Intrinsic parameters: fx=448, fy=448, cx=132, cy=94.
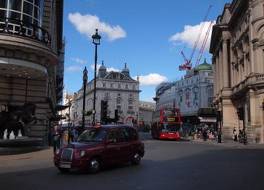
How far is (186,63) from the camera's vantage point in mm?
178625

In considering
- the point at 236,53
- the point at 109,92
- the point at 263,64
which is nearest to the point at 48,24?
the point at 263,64

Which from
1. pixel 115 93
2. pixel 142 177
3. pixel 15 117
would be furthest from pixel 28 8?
pixel 115 93

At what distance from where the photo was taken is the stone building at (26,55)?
25.2m

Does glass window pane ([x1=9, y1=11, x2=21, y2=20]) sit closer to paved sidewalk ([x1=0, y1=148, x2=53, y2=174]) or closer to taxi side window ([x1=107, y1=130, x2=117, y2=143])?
paved sidewalk ([x1=0, y1=148, x2=53, y2=174])

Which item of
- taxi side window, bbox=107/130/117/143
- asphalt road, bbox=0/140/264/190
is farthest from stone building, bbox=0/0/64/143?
taxi side window, bbox=107/130/117/143

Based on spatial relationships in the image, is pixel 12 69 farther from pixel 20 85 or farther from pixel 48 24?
pixel 48 24

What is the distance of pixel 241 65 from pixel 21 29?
41029mm

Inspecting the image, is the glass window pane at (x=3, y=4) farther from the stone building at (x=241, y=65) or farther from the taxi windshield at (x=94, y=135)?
the stone building at (x=241, y=65)

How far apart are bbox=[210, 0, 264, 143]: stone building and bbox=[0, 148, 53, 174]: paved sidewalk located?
103 feet

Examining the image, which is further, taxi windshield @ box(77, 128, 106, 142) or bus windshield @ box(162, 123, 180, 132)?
bus windshield @ box(162, 123, 180, 132)

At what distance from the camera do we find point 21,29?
25.8 meters

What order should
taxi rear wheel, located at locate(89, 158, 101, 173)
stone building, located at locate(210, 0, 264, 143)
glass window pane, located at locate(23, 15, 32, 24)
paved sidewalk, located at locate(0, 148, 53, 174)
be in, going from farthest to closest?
stone building, located at locate(210, 0, 264, 143) → glass window pane, located at locate(23, 15, 32, 24) → paved sidewalk, located at locate(0, 148, 53, 174) → taxi rear wheel, located at locate(89, 158, 101, 173)

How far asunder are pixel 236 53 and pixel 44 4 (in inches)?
1532

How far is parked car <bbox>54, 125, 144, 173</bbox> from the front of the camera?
16828 mm
